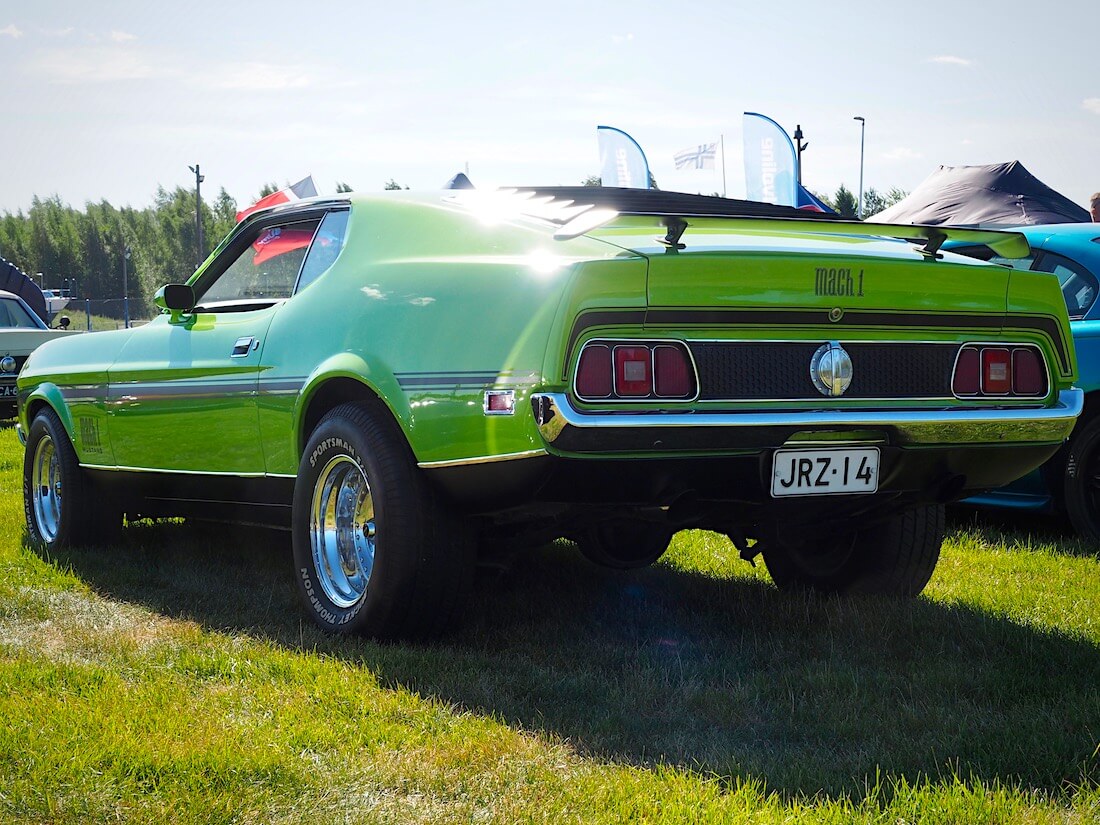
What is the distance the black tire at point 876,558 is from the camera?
4.65 meters

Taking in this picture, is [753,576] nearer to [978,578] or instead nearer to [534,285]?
[978,578]

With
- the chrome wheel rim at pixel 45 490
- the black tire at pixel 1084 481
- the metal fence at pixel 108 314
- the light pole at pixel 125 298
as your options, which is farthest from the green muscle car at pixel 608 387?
the metal fence at pixel 108 314

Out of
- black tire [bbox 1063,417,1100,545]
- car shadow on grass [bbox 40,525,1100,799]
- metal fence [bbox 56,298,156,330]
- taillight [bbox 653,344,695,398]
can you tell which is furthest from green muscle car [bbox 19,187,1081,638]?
metal fence [bbox 56,298,156,330]

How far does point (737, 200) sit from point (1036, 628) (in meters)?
2.00

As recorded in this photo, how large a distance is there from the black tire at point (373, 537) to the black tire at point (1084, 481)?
10.6 feet

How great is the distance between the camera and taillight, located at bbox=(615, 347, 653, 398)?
333cm

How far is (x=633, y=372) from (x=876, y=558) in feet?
5.80

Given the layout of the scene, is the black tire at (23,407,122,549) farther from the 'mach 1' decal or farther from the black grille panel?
the 'mach 1' decal

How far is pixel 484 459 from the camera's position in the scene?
3506mm

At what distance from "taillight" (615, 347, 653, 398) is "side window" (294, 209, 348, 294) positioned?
1449 millimetres

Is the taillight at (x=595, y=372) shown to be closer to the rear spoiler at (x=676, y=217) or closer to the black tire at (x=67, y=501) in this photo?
the rear spoiler at (x=676, y=217)

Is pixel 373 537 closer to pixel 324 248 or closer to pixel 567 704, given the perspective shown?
pixel 567 704

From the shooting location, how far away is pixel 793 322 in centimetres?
352

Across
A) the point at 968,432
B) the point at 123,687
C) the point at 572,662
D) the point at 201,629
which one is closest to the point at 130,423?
the point at 201,629
